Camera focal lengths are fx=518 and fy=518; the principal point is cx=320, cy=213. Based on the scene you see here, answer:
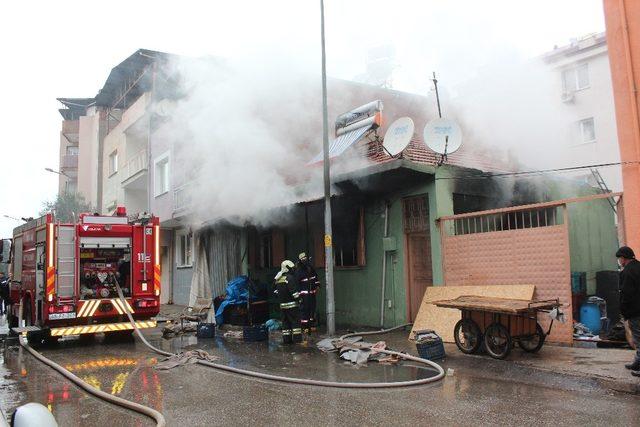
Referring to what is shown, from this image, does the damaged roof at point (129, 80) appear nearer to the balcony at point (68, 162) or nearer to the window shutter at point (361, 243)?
the window shutter at point (361, 243)

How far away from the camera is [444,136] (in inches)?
386

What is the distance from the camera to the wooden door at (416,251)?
10.3 m

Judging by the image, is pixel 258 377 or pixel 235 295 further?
pixel 235 295

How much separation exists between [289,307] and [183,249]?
11.7m

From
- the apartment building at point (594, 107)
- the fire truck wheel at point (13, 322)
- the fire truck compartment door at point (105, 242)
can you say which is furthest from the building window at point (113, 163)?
the apartment building at point (594, 107)

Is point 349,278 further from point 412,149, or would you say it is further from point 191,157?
point 191,157

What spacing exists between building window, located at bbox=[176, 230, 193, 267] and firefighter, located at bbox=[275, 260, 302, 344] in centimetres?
1053

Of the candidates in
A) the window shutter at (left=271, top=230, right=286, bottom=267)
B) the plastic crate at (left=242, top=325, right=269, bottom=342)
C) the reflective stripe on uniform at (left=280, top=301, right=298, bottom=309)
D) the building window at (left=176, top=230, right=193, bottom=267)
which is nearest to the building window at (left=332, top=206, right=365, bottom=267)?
the window shutter at (left=271, top=230, right=286, bottom=267)

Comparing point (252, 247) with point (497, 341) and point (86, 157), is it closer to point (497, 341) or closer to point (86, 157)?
point (497, 341)

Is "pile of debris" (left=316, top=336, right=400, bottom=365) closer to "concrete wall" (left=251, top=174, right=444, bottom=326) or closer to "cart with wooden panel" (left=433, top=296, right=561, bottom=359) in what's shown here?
A: "cart with wooden panel" (left=433, top=296, right=561, bottom=359)

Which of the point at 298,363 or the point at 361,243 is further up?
the point at 361,243

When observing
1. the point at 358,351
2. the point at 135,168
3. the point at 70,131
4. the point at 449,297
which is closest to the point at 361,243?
Result: the point at 449,297

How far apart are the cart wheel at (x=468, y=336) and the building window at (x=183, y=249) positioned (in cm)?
1324

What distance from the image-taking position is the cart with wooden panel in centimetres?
693
